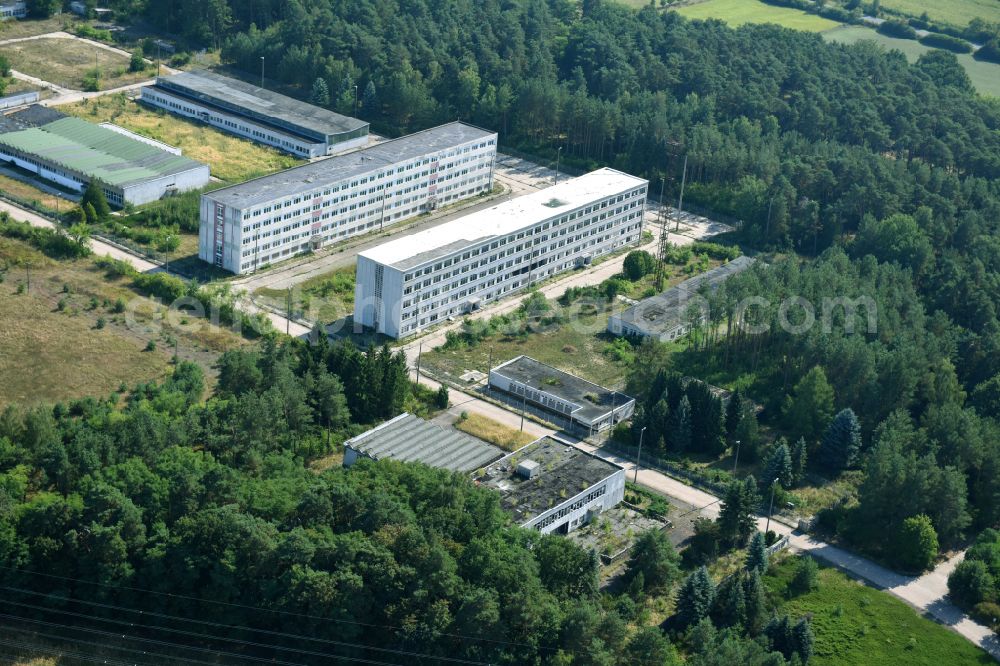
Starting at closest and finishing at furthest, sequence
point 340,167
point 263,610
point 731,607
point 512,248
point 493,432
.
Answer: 1. point 263,610
2. point 731,607
3. point 493,432
4. point 512,248
5. point 340,167

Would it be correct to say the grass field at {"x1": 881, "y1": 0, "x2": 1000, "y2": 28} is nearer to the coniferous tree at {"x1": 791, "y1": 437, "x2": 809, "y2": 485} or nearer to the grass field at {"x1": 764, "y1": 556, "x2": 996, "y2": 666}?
the coniferous tree at {"x1": 791, "y1": 437, "x2": 809, "y2": 485}

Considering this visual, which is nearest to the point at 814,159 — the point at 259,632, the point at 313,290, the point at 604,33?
the point at 604,33

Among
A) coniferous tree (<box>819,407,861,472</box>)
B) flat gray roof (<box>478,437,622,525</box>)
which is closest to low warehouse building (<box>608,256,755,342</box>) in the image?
coniferous tree (<box>819,407,861,472</box>)

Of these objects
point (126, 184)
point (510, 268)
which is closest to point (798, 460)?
point (510, 268)

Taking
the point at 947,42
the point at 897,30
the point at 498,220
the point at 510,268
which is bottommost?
the point at 510,268

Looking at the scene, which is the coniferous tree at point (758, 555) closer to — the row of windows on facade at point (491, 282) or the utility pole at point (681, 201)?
the row of windows on facade at point (491, 282)

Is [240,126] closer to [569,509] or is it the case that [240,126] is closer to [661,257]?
[661,257]

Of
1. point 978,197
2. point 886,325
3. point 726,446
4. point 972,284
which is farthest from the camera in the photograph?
point 978,197

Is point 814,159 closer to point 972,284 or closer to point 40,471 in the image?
point 972,284
